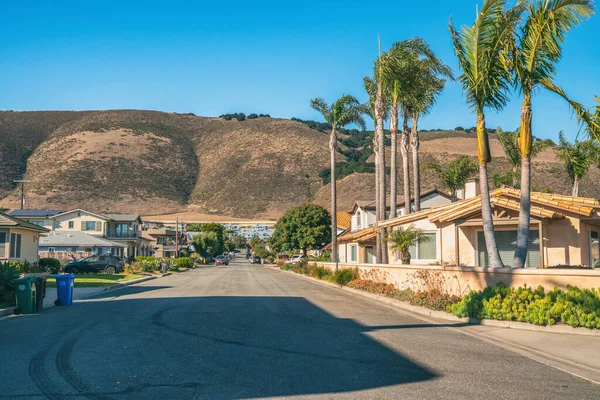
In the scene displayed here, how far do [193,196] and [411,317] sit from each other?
107116 mm

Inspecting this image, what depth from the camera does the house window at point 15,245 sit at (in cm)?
3525

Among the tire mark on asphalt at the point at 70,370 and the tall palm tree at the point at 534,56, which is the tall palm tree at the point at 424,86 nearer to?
the tall palm tree at the point at 534,56

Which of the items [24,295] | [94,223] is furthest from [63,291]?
[94,223]

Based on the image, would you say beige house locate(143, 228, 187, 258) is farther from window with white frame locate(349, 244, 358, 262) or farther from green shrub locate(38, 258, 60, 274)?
green shrub locate(38, 258, 60, 274)

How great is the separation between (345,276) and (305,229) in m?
38.7

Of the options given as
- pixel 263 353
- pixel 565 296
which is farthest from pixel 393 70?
pixel 263 353

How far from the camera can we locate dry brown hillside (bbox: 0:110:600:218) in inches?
4252

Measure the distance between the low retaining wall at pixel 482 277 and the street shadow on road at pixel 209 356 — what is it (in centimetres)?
413

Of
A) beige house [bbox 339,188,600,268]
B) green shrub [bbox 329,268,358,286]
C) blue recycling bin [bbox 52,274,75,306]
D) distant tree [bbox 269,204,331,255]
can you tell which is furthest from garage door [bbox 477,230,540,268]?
distant tree [bbox 269,204,331,255]

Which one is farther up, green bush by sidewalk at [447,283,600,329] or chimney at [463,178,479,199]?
chimney at [463,178,479,199]

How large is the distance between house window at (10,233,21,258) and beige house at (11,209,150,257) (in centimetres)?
3581

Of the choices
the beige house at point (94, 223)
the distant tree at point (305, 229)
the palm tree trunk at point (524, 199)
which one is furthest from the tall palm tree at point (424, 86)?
the beige house at point (94, 223)

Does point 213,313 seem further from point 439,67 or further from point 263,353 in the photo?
point 439,67

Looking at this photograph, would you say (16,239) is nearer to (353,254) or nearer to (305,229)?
(353,254)
